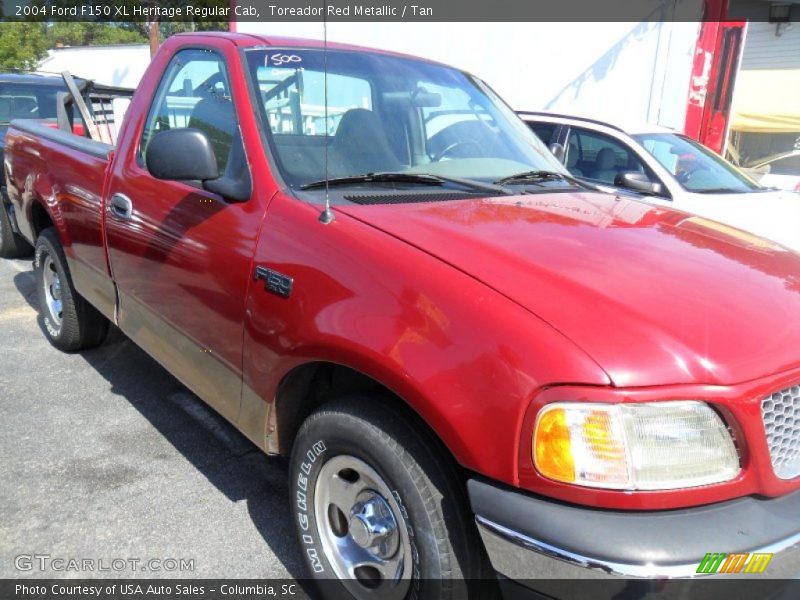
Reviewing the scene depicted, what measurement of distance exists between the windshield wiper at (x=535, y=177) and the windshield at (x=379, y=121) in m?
0.04

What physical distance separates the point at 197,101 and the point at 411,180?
113 centimetres

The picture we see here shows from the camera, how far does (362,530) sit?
2.09m

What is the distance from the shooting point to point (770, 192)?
6891mm

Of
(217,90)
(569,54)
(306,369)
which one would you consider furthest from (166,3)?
(306,369)

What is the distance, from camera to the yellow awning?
14453 mm

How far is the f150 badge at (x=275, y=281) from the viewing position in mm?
2141

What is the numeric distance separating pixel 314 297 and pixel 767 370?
125 cm

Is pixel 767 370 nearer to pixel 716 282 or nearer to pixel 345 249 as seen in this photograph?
pixel 716 282

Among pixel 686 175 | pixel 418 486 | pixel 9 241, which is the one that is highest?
pixel 686 175

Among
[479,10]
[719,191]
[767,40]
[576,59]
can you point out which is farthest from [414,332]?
[767,40]

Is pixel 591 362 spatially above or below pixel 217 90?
below

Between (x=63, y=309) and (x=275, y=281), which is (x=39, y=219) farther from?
(x=275, y=281)

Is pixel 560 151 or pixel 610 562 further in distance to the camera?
pixel 560 151

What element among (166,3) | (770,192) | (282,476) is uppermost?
(166,3)
